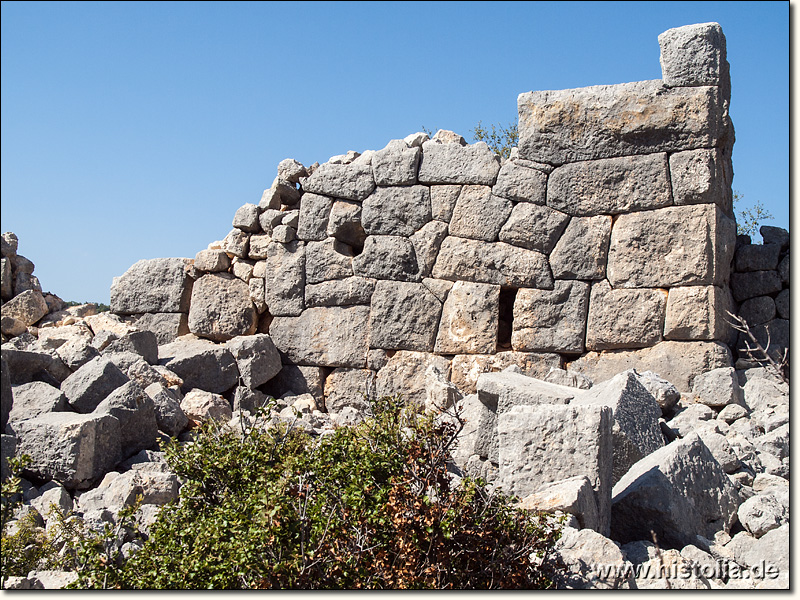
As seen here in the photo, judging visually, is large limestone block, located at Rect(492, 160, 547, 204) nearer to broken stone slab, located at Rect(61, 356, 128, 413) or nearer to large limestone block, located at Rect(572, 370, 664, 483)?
large limestone block, located at Rect(572, 370, 664, 483)

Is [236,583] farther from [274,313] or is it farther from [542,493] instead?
[274,313]

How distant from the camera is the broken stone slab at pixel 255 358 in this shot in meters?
8.18

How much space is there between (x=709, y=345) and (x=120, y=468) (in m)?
4.88

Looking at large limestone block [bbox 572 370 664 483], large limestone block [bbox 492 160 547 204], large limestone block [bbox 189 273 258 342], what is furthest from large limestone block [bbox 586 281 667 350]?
large limestone block [bbox 189 273 258 342]

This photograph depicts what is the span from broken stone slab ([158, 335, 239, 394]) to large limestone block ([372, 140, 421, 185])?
230 cm

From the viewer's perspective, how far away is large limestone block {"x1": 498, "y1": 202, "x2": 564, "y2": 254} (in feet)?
26.2

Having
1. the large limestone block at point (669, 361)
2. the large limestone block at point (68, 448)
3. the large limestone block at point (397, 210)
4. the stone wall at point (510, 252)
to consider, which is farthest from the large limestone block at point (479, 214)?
the large limestone block at point (68, 448)

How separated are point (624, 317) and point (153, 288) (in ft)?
16.2

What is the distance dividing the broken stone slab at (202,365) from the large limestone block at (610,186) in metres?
3.36

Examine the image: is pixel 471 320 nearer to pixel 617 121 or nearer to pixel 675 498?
pixel 617 121

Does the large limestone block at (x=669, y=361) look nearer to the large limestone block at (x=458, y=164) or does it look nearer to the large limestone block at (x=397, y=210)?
the large limestone block at (x=458, y=164)

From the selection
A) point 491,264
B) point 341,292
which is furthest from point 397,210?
point 491,264

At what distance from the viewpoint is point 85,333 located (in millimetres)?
8922

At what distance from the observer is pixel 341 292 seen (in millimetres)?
8625
